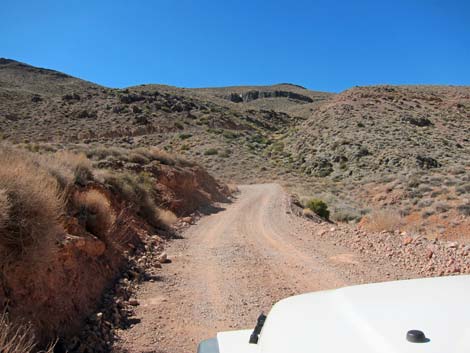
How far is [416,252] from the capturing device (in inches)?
351

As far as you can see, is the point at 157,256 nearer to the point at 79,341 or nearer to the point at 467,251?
the point at 79,341

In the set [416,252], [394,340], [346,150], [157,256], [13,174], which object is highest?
[346,150]

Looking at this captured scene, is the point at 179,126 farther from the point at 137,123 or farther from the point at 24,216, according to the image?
the point at 24,216

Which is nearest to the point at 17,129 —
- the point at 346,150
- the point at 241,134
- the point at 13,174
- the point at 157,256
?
the point at 241,134

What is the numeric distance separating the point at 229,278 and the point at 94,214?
9.54 feet

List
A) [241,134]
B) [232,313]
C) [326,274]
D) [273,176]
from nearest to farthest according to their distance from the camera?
[232,313]
[326,274]
[273,176]
[241,134]

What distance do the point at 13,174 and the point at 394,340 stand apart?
4.97 meters

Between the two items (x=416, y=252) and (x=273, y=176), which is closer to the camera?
(x=416, y=252)

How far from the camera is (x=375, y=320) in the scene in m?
1.91

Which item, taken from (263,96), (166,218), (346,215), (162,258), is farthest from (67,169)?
(263,96)

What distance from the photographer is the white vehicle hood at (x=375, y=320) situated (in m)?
1.69

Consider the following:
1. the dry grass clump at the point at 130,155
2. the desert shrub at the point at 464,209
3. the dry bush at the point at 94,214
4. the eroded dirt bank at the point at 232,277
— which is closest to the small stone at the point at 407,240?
the eroded dirt bank at the point at 232,277

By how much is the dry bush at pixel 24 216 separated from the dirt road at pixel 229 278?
166 centimetres

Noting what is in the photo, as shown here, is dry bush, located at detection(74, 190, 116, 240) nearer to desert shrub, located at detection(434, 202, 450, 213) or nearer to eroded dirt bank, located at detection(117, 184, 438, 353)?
eroded dirt bank, located at detection(117, 184, 438, 353)
